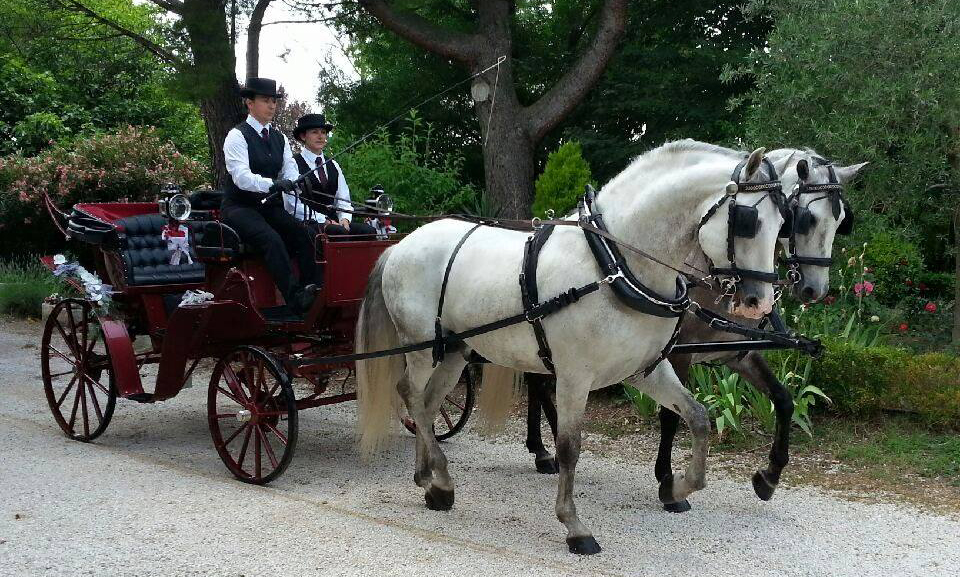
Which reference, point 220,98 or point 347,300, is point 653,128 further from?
point 347,300

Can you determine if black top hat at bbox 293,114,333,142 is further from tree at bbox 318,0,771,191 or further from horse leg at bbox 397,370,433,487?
tree at bbox 318,0,771,191

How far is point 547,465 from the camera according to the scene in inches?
237

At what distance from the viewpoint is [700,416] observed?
15.7 ft

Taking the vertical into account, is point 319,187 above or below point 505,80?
below

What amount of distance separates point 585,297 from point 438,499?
1539 mm

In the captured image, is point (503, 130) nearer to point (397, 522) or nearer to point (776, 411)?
point (776, 411)

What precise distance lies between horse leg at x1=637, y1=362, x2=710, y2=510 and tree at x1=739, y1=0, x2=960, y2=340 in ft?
10.0

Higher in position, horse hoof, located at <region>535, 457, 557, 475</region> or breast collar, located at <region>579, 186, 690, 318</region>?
breast collar, located at <region>579, 186, 690, 318</region>

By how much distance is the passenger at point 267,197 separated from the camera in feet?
19.2

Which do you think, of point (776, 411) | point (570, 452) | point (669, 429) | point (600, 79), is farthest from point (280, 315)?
point (600, 79)

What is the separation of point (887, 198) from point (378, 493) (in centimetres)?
449

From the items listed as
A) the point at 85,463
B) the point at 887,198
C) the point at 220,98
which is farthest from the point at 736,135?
the point at 85,463

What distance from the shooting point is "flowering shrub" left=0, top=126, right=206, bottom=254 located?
13062 millimetres

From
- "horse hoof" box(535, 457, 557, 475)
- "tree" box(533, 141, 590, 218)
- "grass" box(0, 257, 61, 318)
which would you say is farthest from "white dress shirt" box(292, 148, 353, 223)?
"grass" box(0, 257, 61, 318)
